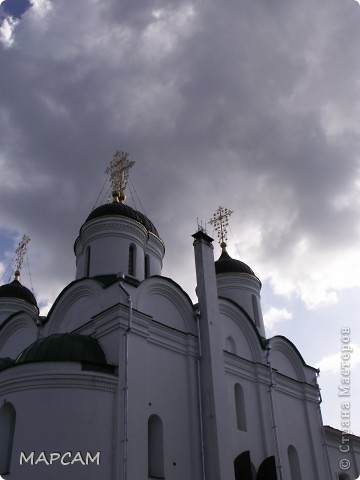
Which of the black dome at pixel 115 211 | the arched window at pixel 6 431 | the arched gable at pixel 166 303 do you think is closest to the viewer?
the arched window at pixel 6 431

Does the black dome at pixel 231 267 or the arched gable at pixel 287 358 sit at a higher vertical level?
the black dome at pixel 231 267

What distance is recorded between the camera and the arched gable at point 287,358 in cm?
1691

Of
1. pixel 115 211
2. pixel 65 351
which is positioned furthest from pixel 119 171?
pixel 65 351

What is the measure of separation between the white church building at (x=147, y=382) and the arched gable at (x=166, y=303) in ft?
0.11

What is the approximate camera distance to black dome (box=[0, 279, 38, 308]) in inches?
769

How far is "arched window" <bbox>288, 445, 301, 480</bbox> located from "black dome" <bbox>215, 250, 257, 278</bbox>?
22.6 ft

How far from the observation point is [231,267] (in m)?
19.7

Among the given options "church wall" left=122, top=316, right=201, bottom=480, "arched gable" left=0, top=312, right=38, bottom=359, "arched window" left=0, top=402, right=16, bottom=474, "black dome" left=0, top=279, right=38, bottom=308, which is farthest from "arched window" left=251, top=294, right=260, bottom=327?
"arched window" left=0, top=402, right=16, bottom=474

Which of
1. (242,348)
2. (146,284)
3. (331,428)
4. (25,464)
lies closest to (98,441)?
(25,464)

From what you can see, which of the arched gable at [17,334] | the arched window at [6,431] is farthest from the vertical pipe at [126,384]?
the arched gable at [17,334]

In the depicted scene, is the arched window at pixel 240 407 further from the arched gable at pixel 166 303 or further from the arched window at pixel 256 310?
the arched window at pixel 256 310

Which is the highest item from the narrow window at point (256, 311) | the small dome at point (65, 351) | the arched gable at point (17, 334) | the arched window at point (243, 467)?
the narrow window at point (256, 311)

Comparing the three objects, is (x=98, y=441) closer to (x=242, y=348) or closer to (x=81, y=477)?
(x=81, y=477)

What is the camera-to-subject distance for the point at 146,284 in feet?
43.3
